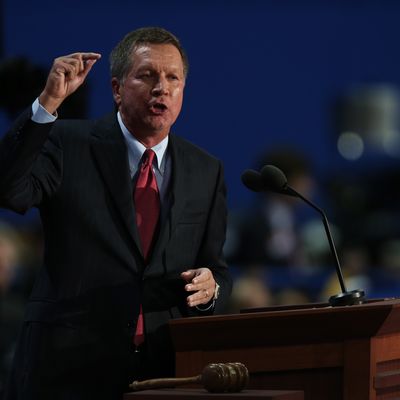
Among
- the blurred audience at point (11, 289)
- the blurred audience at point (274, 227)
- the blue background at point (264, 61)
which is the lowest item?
the blurred audience at point (11, 289)

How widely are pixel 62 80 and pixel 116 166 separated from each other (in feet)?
1.23

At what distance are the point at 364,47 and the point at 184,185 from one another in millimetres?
8681

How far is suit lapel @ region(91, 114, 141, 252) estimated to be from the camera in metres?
3.47

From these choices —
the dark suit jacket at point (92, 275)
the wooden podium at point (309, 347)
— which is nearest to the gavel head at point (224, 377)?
the wooden podium at point (309, 347)

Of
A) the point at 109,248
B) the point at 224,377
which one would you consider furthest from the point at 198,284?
the point at 224,377

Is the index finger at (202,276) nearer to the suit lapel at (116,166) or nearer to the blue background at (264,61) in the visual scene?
the suit lapel at (116,166)

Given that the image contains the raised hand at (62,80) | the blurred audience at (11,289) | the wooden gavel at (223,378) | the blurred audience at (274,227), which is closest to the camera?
the wooden gavel at (223,378)

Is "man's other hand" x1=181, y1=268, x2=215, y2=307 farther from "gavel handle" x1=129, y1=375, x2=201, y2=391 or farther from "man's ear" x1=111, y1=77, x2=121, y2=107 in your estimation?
"man's ear" x1=111, y1=77, x2=121, y2=107

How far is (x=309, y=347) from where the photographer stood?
3162mm

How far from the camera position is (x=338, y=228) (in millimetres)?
8688

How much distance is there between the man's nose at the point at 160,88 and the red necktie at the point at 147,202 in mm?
180

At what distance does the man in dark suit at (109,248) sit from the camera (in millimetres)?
3422

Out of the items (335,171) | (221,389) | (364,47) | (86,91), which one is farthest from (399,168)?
(221,389)

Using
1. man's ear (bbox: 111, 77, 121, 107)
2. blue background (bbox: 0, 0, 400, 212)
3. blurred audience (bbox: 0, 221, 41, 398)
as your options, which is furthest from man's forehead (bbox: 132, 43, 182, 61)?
blue background (bbox: 0, 0, 400, 212)
